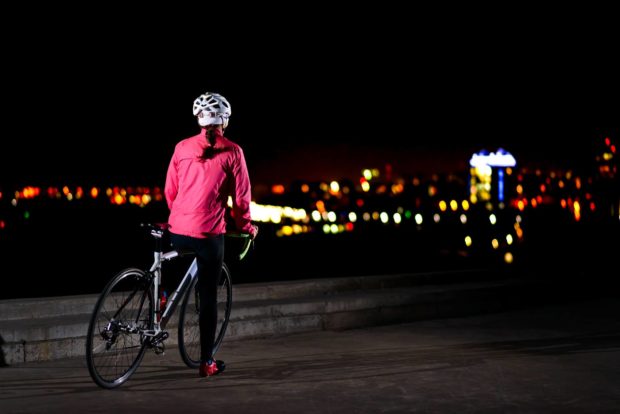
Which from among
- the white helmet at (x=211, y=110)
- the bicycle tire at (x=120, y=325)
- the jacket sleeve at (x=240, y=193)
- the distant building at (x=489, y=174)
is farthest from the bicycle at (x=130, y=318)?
the distant building at (x=489, y=174)

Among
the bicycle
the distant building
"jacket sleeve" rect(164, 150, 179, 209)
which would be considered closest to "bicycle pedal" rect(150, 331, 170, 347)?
the bicycle

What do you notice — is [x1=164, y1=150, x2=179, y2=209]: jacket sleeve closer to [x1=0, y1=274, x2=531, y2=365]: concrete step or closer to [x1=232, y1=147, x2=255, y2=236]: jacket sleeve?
[x1=232, y1=147, x2=255, y2=236]: jacket sleeve

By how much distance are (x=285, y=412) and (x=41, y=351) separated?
8.99ft

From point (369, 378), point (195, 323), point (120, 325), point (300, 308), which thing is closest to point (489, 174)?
point (300, 308)

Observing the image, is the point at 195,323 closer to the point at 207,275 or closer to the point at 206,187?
the point at 207,275

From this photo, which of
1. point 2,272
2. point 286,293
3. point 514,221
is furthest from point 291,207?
point 286,293

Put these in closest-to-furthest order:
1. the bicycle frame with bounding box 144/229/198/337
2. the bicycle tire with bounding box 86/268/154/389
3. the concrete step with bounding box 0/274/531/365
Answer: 1. the bicycle tire with bounding box 86/268/154/389
2. the bicycle frame with bounding box 144/229/198/337
3. the concrete step with bounding box 0/274/531/365

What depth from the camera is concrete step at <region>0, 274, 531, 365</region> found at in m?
8.30

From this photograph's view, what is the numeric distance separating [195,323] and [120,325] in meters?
1.55

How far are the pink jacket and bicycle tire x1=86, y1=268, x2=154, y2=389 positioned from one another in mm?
544

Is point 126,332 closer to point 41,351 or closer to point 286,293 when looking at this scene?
point 41,351

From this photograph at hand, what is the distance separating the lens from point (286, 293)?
1152cm

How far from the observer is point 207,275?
7.52 m

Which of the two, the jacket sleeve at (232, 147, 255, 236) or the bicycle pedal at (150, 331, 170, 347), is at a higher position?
the jacket sleeve at (232, 147, 255, 236)
